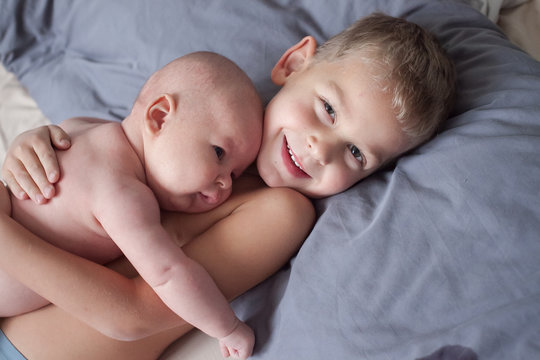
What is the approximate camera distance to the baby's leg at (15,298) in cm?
93

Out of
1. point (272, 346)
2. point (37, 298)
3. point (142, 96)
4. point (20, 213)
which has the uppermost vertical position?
point (142, 96)

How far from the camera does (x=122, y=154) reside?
3.16 ft

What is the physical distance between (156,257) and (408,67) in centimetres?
64

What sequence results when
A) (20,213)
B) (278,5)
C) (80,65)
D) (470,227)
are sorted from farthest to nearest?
(80,65)
(278,5)
(20,213)
(470,227)

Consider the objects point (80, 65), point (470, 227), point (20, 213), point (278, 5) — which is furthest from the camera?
point (80, 65)

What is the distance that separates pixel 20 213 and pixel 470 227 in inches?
34.7

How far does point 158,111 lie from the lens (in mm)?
970

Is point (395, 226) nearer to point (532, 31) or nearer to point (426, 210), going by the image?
point (426, 210)

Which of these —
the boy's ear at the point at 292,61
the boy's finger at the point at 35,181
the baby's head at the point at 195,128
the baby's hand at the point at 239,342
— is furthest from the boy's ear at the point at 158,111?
the baby's hand at the point at 239,342

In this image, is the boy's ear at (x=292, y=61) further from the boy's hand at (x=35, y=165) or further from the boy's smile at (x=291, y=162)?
the boy's hand at (x=35, y=165)

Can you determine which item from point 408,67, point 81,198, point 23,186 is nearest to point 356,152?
point 408,67

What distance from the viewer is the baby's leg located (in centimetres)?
93

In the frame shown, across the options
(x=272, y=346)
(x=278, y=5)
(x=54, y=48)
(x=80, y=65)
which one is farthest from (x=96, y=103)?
(x=272, y=346)

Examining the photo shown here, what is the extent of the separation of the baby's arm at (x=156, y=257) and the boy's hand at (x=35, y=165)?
0.12 meters
